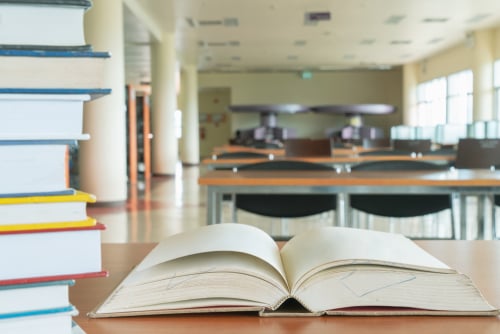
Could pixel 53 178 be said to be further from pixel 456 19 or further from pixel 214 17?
pixel 456 19

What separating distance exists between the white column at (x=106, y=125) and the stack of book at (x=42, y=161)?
758cm

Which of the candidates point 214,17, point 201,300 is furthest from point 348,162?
point 214,17

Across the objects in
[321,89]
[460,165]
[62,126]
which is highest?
[321,89]

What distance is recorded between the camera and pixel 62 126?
478 mm

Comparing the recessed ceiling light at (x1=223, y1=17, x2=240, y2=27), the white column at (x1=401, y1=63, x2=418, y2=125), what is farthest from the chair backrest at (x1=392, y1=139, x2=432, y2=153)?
the white column at (x1=401, y1=63, x2=418, y2=125)

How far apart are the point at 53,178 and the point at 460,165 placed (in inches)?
149

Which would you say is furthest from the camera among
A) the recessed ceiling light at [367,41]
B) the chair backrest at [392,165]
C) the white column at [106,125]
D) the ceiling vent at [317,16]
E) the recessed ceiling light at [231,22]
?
the recessed ceiling light at [367,41]

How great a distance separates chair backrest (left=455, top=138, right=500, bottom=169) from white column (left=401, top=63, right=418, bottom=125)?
17.0 metres

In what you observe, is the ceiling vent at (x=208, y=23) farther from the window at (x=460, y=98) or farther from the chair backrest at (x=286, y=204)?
the chair backrest at (x=286, y=204)

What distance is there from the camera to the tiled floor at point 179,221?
17.4ft

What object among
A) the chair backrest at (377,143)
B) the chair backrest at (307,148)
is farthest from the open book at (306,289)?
the chair backrest at (377,143)

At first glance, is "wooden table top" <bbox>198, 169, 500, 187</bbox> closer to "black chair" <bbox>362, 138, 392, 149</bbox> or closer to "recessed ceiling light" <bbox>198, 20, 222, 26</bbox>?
"black chair" <bbox>362, 138, 392, 149</bbox>

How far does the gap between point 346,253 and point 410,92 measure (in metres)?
20.7

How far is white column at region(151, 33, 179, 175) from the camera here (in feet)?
44.9
